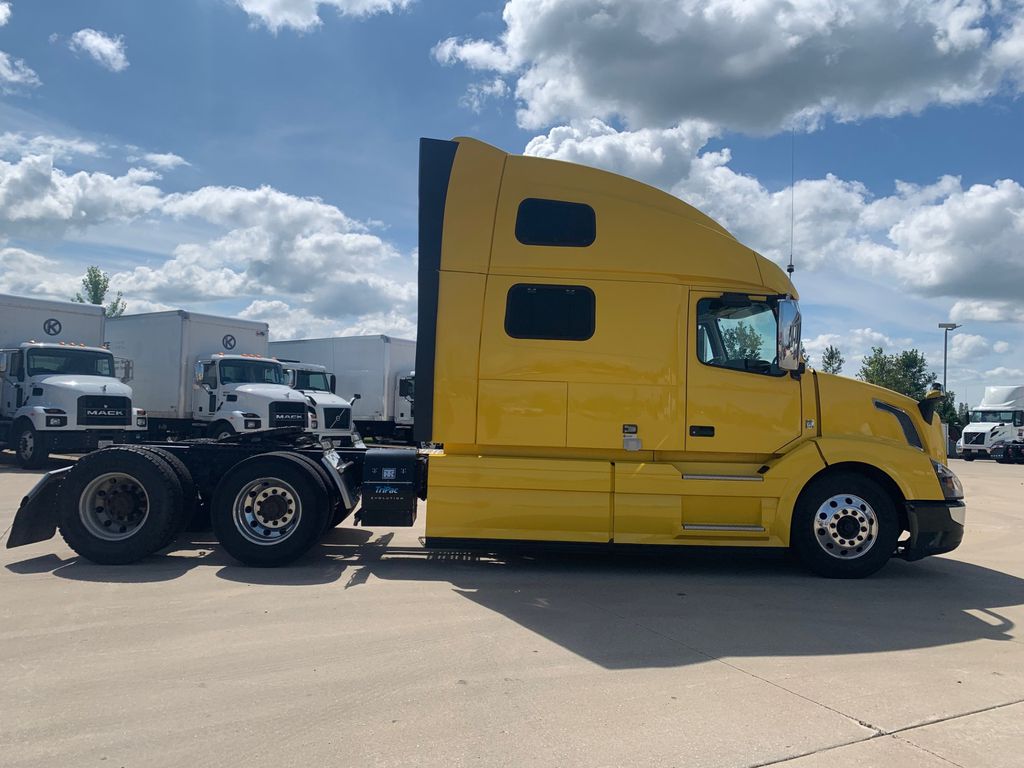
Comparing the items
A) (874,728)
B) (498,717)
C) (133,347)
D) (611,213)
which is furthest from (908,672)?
(133,347)

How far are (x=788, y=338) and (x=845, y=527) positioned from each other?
1891mm

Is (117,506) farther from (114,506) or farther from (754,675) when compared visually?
(754,675)

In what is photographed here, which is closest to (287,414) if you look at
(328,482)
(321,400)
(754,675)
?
(321,400)

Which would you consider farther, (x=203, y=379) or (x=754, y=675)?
(x=203, y=379)

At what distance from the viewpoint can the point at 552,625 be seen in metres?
5.61

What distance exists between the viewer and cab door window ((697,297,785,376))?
7.20m

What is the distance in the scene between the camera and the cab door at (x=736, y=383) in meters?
7.16

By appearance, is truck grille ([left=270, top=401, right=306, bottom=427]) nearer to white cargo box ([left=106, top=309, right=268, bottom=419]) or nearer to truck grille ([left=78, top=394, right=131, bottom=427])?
white cargo box ([left=106, top=309, right=268, bottom=419])

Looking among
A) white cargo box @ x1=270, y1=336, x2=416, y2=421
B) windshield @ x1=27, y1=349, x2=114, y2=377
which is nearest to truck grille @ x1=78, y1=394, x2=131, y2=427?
windshield @ x1=27, y1=349, x2=114, y2=377

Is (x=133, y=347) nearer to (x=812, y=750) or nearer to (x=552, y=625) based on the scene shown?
(x=552, y=625)

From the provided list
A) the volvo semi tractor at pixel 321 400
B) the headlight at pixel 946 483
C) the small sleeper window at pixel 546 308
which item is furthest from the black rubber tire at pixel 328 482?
the volvo semi tractor at pixel 321 400

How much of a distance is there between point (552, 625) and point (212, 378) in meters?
15.8

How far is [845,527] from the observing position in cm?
720

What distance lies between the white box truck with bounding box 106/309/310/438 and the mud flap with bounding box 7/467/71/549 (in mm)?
10912
